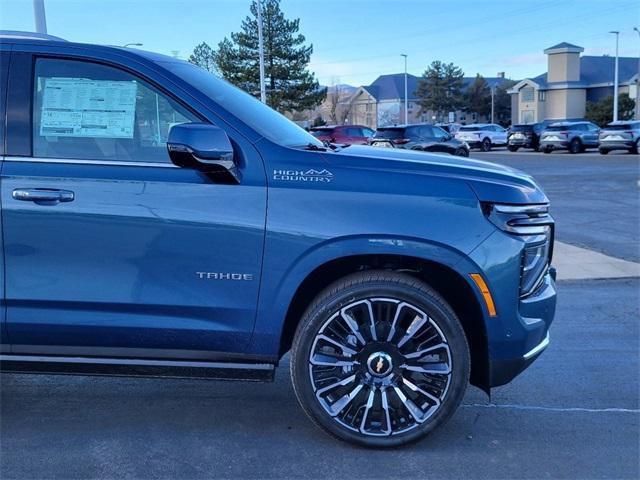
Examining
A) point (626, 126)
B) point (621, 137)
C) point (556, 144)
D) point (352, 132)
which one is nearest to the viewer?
point (352, 132)

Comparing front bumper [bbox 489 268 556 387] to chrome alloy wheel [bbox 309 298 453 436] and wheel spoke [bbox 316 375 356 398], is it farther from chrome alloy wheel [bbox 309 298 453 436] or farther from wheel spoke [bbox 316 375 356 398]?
wheel spoke [bbox 316 375 356 398]

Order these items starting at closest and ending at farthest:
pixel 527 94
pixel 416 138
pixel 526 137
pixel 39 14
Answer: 1. pixel 39 14
2. pixel 416 138
3. pixel 526 137
4. pixel 527 94

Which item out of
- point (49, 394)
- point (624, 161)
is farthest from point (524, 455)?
point (624, 161)

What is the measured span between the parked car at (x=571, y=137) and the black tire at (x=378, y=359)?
111 feet

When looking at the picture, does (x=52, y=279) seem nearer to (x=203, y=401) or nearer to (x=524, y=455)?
(x=203, y=401)

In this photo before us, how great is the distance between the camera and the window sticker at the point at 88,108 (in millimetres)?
3604

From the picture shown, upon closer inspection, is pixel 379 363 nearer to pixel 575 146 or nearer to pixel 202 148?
pixel 202 148

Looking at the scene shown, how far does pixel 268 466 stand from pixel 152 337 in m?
0.91

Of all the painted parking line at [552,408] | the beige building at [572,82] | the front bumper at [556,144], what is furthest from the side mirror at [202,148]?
the beige building at [572,82]

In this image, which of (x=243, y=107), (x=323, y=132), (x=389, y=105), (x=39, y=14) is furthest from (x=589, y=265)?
(x=389, y=105)

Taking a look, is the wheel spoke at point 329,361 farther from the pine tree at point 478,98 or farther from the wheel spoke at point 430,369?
the pine tree at point 478,98

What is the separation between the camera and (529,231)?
3527mm

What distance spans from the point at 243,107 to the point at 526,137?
36322 mm

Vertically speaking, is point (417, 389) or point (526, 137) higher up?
point (526, 137)
